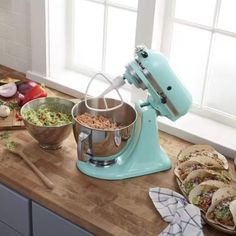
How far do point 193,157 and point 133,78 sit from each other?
1.16 ft

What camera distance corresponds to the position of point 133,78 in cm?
182

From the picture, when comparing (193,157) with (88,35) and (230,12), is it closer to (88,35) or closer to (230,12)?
(230,12)

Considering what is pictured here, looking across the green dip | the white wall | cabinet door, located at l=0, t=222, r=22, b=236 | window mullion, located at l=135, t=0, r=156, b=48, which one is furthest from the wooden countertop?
the white wall

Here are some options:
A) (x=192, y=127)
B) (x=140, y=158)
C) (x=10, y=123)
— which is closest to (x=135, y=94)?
(x=192, y=127)

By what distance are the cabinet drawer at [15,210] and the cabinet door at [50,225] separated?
3 centimetres

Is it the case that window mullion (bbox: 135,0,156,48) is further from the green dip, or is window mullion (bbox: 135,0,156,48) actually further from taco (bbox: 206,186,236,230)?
taco (bbox: 206,186,236,230)

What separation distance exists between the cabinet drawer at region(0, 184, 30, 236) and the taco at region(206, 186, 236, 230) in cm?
62

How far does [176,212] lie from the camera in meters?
1.70

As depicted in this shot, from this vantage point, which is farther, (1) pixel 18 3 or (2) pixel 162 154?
(1) pixel 18 3

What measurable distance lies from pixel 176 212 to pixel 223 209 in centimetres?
14

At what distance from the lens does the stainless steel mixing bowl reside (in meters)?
1.82

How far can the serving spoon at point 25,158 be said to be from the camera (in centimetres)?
184

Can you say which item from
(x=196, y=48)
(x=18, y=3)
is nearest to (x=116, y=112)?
(x=196, y=48)

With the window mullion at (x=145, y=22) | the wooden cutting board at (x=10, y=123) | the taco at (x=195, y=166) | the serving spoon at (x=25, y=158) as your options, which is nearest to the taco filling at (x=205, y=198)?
the taco at (x=195, y=166)
